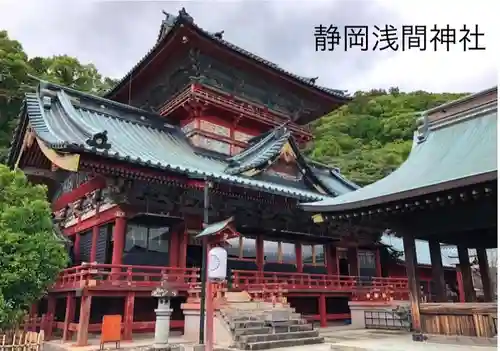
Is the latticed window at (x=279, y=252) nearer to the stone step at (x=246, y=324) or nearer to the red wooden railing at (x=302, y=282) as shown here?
the red wooden railing at (x=302, y=282)

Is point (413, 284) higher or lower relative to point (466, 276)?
lower

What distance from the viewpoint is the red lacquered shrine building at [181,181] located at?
40.2 feet

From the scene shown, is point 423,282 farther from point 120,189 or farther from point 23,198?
point 23,198

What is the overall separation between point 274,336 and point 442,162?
229 inches

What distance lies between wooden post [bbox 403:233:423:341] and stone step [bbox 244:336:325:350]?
263 centimetres

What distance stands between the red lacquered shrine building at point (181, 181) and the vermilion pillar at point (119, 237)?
0.03 metres

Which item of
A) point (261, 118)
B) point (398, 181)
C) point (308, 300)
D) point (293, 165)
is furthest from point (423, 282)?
point (398, 181)

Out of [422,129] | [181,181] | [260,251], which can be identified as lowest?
[260,251]

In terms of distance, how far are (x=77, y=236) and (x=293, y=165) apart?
9027 mm

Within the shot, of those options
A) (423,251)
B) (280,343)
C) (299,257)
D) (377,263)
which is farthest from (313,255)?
(423,251)

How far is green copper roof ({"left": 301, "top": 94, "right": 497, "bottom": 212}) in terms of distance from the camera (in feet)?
25.9

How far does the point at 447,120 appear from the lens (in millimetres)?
11555

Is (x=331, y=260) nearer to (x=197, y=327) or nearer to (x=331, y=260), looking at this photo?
(x=331, y=260)

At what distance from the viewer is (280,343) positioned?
10383 millimetres
